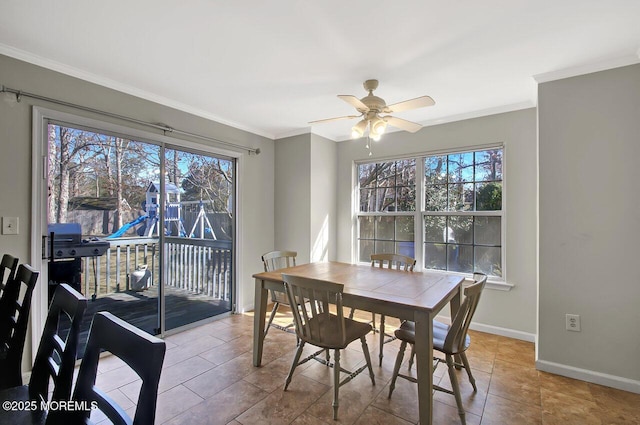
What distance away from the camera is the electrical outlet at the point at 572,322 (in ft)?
7.88

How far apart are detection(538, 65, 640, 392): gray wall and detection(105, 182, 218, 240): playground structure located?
3487 mm

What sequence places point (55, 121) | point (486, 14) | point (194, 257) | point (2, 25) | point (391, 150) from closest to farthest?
point (486, 14) < point (2, 25) < point (55, 121) < point (194, 257) < point (391, 150)

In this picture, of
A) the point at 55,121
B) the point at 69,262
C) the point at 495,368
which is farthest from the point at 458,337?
the point at 55,121

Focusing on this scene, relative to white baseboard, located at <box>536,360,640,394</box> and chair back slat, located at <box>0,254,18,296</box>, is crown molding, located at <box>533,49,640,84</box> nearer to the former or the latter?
white baseboard, located at <box>536,360,640,394</box>

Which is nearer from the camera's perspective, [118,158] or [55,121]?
[55,121]

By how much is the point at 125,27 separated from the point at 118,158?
1.31m

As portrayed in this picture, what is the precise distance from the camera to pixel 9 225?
2180 mm

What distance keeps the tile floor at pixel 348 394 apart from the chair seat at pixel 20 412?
3.09ft

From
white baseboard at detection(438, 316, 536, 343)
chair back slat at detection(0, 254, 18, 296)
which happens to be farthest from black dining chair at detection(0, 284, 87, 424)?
white baseboard at detection(438, 316, 536, 343)

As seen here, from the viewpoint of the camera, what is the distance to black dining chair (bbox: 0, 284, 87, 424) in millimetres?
979

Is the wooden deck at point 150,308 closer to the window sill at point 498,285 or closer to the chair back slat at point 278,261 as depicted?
the chair back slat at point 278,261

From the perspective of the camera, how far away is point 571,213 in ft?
7.96

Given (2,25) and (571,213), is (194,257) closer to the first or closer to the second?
(2,25)

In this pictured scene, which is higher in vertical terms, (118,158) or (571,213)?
(118,158)
